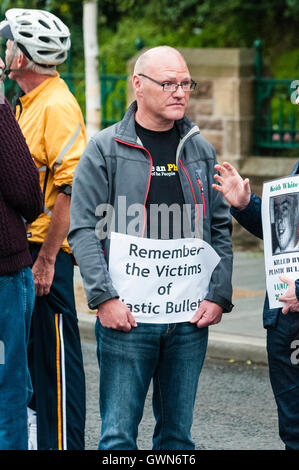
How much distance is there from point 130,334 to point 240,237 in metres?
8.03

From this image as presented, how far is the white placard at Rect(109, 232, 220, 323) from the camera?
14.5 feet

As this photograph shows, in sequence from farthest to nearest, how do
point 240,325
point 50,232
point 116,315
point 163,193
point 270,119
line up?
1. point 270,119
2. point 240,325
3. point 50,232
4. point 163,193
5. point 116,315

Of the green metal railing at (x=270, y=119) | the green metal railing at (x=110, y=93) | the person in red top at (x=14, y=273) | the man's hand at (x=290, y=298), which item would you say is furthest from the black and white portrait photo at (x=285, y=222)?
the green metal railing at (x=110, y=93)

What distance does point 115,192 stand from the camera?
4.43 meters

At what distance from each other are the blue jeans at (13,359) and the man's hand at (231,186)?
0.89 metres

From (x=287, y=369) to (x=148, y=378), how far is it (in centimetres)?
57

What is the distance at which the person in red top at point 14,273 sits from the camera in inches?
173

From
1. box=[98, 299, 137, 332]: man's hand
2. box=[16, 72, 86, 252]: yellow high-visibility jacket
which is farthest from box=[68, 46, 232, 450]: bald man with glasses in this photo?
box=[16, 72, 86, 252]: yellow high-visibility jacket

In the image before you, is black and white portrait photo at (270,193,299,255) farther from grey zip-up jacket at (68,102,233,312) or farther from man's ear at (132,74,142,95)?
man's ear at (132,74,142,95)

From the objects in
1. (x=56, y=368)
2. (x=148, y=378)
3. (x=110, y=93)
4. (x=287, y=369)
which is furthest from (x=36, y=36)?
(x=110, y=93)

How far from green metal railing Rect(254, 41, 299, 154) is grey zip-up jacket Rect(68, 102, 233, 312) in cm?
774

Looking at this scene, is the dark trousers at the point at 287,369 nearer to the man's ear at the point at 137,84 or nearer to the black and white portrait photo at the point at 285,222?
the black and white portrait photo at the point at 285,222

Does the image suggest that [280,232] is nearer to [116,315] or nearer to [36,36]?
[116,315]

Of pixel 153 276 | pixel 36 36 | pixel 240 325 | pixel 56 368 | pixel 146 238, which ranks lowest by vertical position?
pixel 240 325
